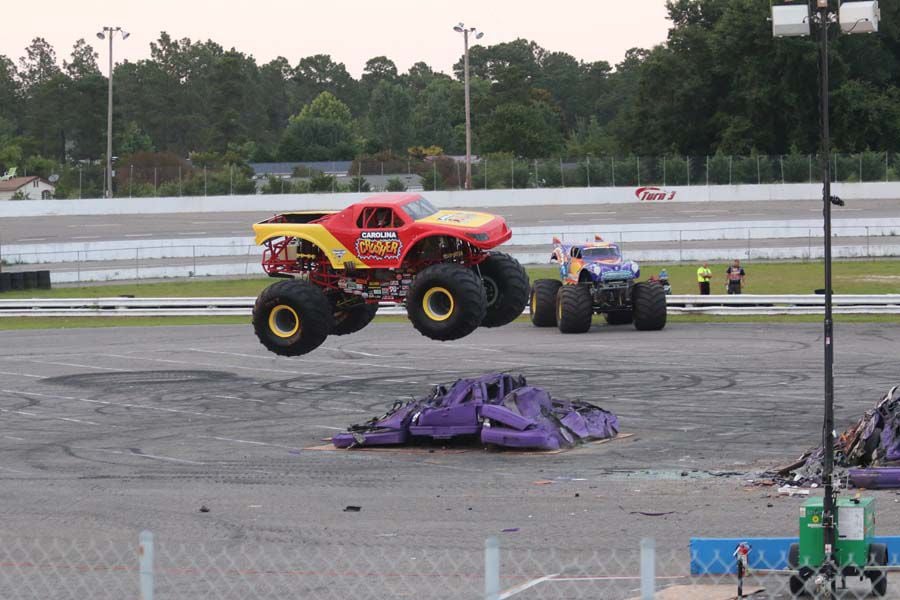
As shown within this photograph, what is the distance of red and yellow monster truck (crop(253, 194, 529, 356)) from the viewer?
2011cm

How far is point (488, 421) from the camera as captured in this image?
2245 cm

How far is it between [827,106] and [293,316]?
10.5 meters

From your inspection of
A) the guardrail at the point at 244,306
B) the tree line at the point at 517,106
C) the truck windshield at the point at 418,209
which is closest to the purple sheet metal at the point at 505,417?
the truck windshield at the point at 418,209

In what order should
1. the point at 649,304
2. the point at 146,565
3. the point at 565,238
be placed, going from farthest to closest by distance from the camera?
the point at 565,238
the point at 649,304
the point at 146,565

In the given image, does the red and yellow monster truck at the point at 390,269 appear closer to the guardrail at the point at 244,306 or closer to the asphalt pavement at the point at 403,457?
the asphalt pavement at the point at 403,457

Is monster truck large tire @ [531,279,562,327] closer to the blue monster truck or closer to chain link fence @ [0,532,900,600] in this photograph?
the blue monster truck

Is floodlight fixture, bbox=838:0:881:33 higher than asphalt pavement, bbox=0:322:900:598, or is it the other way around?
floodlight fixture, bbox=838:0:881:33

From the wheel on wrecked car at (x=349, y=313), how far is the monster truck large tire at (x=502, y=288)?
6.75ft

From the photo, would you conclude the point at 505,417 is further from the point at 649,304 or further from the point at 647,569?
the point at 649,304

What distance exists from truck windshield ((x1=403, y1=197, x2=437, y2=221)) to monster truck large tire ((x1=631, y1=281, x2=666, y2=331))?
1890 cm

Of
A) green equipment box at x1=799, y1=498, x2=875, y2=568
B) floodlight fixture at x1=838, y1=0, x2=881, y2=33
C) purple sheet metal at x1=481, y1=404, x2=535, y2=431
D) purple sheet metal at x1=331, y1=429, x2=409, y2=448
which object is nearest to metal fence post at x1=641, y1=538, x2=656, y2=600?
green equipment box at x1=799, y1=498, x2=875, y2=568

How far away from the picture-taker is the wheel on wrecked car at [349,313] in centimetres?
2189

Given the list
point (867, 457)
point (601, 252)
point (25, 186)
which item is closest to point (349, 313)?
point (867, 457)

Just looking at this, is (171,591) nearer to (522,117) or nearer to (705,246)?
(705,246)
